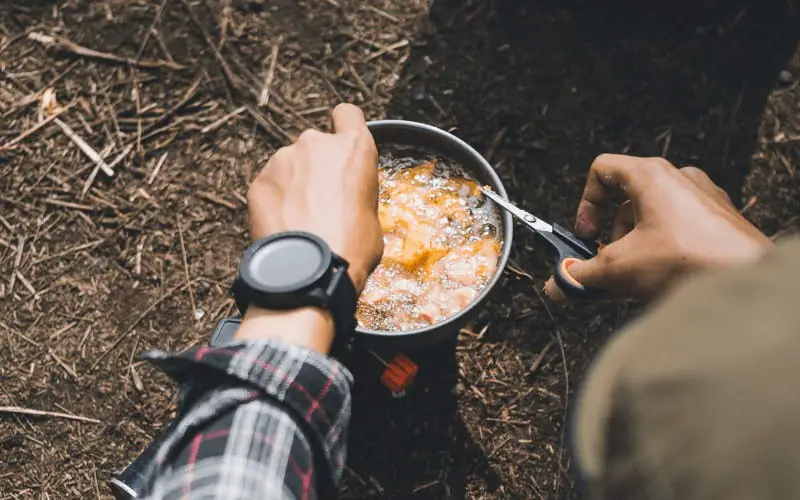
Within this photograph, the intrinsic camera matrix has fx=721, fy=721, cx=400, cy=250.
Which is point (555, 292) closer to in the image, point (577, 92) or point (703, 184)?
point (703, 184)

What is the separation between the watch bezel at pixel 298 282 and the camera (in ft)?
3.46

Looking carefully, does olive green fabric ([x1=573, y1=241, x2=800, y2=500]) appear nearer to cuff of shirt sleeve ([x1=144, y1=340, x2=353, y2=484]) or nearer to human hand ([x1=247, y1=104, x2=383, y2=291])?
cuff of shirt sleeve ([x1=144, y1=340, x2=353, y2=484])

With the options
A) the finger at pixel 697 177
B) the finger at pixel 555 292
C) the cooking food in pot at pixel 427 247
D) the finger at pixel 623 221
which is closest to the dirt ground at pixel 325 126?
the cooking food in pot at pixel 427 247

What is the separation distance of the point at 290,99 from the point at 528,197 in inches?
30.4

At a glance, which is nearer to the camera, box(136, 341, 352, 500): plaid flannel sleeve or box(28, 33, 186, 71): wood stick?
box(136, 341, 352, 500): plaid flannel sleeve

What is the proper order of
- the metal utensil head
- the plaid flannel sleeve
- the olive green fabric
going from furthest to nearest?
the metal utensil head
the plaid flannel sleeve
the olive green fabric

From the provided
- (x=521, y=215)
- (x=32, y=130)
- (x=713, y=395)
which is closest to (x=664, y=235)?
(x=521, y=215)

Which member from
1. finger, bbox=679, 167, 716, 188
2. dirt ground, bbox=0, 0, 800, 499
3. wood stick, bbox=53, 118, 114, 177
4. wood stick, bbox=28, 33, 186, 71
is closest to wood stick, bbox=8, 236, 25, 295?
dirt ground, bbox=0, 0, 800, 499

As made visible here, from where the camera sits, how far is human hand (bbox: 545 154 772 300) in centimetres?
111

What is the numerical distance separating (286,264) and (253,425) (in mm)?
254

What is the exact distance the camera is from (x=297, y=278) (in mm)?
1062

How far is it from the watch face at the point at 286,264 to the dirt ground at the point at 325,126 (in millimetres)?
869

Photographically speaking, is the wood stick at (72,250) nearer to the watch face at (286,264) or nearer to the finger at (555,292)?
the watch face at (286,264)

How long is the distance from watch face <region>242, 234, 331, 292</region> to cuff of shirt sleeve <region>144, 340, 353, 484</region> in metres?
0.11
